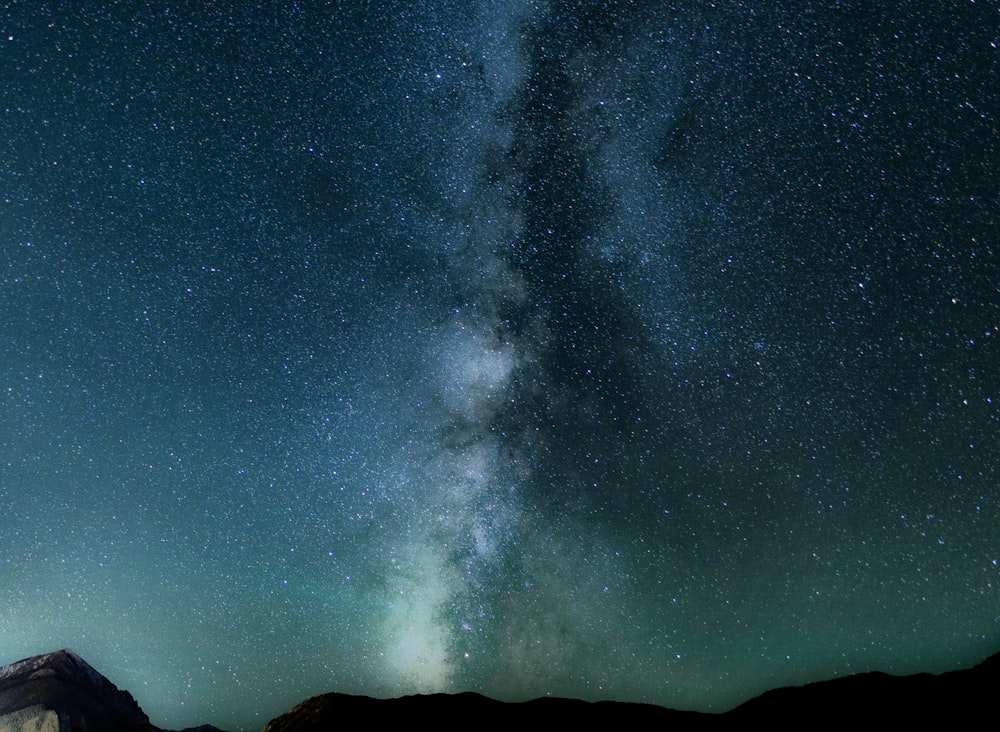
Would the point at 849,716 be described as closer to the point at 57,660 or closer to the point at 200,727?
the point at 57,660

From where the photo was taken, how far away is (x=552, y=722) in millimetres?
8078

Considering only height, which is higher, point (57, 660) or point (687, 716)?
point (57, 660)

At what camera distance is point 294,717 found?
702 cm

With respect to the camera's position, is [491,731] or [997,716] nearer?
→ [997,716]

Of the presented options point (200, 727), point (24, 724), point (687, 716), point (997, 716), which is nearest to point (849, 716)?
point (997, 716)

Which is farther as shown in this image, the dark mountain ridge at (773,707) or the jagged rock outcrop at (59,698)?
the jagged rock outcrop at (59,698)

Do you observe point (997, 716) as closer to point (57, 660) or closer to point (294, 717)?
point (294, 717)

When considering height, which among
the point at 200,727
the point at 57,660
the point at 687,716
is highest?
the point at 57,660

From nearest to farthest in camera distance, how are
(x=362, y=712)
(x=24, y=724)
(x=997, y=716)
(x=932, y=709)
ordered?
1. (x=997, y=716)
2. (x=932, y=709)
3. (x=362, y=712)
4. (x=24, y=724)

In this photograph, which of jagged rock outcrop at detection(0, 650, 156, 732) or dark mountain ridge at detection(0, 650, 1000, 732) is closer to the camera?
dark mountain ridge at detection(0, 650, 1000, 732)

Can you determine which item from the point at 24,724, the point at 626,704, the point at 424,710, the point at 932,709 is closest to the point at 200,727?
the point at 24,724

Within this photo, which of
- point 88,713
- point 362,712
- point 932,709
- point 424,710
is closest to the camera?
point 932,709

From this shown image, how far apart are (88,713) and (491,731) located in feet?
46.7

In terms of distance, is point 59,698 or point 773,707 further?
point 59,698
